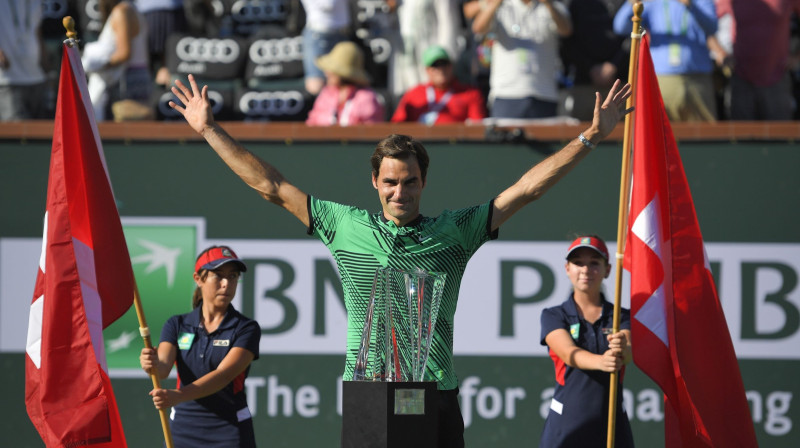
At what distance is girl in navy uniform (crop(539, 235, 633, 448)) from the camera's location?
5.60m

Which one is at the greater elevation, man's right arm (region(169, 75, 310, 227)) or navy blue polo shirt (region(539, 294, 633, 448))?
man's right arm (region(169, 75, 310, 227))

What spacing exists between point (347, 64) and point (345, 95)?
0.24m

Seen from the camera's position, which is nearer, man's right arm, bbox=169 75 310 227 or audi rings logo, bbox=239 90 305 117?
man's right arm, bbox=169 75 310 227

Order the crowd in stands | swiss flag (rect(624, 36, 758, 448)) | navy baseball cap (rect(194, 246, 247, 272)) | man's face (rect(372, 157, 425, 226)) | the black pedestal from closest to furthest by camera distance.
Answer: the black pedestal
man's face (rect(372, 157, 425, 226))
swiss flag (rect(624, 36, 758, 448))
navy baseball cap (rect(194, 246, 247, 272))
the crowd in stands

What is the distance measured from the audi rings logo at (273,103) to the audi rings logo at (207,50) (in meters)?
0.76

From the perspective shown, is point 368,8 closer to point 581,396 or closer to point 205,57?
point 205,57

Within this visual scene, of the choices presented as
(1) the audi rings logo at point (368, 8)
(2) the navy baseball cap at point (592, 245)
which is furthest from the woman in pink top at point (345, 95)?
(2) the navy baseball cap at point (592, 245)

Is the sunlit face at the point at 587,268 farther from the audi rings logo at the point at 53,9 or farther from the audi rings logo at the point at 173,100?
the audi rings logo at the point at 53,9

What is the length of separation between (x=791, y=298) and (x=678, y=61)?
1890 mm

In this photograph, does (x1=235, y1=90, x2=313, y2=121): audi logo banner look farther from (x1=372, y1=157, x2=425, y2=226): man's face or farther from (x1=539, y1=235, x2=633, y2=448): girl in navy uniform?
(x1=372, y1=157, x2=425, y2=226): man's face

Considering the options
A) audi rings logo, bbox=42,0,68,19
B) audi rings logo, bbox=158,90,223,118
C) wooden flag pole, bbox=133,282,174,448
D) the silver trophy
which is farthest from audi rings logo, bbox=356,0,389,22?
the silver trophy

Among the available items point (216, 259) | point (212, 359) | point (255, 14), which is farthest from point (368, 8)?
point (212, 359)

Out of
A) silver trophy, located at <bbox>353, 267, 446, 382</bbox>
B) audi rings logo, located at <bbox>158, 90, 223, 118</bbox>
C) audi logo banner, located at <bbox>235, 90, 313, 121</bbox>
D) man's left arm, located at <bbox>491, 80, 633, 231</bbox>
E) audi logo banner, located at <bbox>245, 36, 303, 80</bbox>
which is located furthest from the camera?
audi logo banner, located at <bbox>245, 36, 303, 80</bbox>

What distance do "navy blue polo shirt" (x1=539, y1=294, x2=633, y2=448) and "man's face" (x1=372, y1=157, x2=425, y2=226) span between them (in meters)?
1.75
